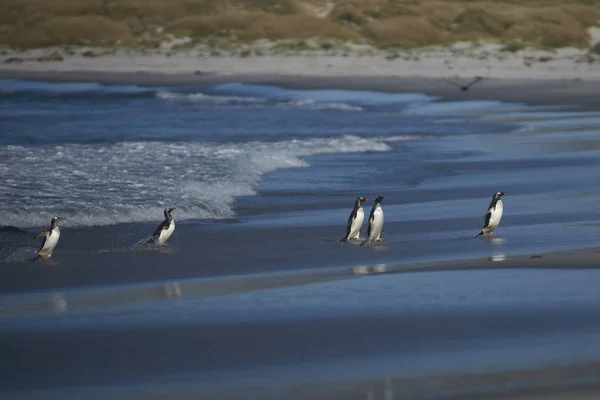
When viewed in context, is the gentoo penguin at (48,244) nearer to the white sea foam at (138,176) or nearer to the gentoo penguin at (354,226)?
the white sea foam at (138,176)

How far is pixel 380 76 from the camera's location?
4119 centimetres

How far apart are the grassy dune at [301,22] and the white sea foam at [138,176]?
102 feet

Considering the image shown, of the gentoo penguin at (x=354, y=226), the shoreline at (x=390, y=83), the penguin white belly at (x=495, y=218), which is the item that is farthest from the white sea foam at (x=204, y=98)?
the penguin white belly at (x=495, y=218)

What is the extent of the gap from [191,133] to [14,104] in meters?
11.2

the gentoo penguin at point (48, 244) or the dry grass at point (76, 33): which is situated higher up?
the dry grass at point (76, 33)

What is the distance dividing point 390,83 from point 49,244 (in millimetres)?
28862

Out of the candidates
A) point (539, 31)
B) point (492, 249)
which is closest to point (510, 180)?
point (492, 249)

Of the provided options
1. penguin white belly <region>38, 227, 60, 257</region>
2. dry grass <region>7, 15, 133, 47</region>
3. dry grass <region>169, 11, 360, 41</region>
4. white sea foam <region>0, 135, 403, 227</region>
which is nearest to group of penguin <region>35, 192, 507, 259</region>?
penguin white belly <region>38, 227, 60, 257</region>

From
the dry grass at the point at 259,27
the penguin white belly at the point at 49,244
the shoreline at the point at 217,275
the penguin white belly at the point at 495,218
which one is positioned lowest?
the shoreline at the point at 217,275

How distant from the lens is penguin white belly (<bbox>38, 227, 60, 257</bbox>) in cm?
939

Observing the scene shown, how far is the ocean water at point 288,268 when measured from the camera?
6.00 metres

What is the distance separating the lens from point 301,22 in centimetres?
6356

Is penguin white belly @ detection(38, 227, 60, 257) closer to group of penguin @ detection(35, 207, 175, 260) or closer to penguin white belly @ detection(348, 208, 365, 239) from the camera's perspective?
group of penguin @ detection(35, 207, 175, 260)

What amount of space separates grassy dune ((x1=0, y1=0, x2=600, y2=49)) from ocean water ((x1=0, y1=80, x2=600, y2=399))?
32771mm
